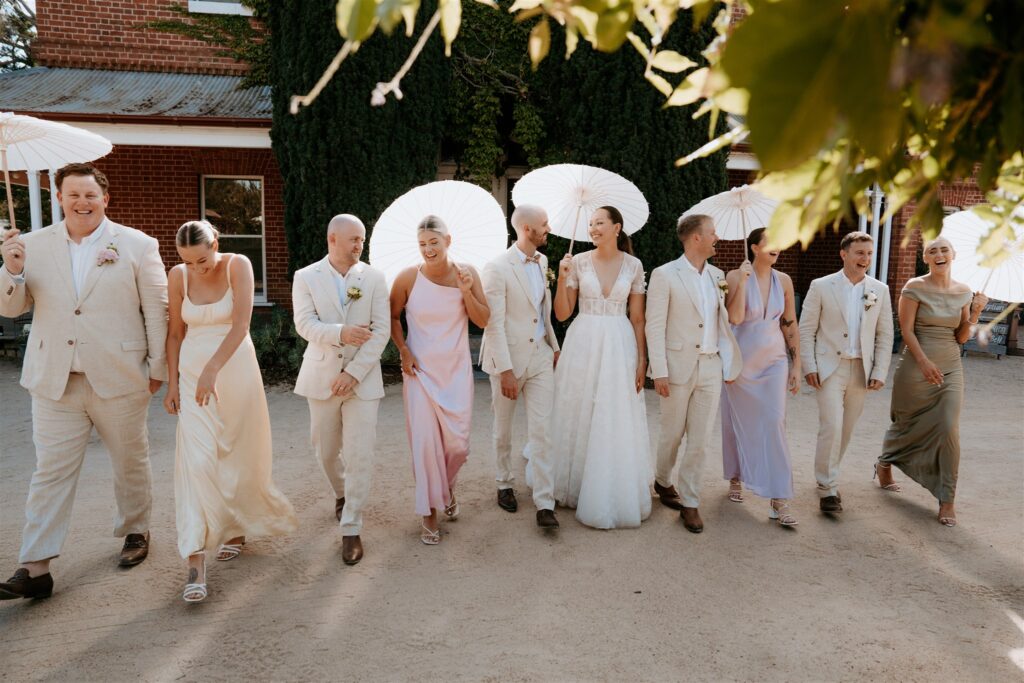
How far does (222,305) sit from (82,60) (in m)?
12.6

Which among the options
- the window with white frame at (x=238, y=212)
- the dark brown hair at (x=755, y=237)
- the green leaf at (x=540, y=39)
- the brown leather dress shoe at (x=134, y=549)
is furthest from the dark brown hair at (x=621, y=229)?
the window with white frame at (x=238, y=212)

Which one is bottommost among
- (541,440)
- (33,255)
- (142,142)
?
(541,440)

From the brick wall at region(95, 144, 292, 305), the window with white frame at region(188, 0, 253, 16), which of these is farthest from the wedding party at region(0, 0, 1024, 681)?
the window with white frame at region(188, 0, 253, 16)

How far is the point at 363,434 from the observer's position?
4.46 metres

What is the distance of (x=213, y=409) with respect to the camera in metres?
3.99

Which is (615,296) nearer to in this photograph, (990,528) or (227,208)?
(990,528)

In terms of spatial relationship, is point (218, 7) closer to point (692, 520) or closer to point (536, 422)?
point (536, 422)

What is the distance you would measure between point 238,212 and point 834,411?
36.7 feet

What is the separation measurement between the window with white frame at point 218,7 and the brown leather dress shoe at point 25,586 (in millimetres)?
12616

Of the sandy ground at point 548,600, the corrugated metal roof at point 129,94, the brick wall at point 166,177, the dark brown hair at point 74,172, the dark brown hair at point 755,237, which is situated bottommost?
the sandy ground at point 548,600

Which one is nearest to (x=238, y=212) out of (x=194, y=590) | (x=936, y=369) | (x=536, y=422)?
(x=536, y=422)

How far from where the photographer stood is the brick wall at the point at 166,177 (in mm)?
12398

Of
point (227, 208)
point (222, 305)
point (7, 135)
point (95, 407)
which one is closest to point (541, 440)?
point (222, 305)

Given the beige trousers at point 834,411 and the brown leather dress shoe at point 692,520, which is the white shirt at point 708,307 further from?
the brown leather dress shoe at point 692,520
